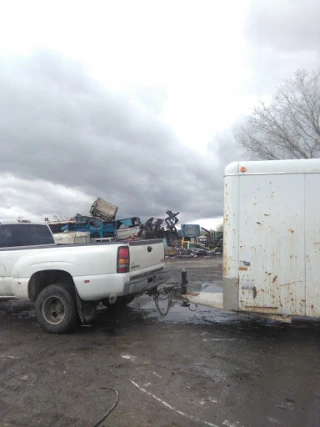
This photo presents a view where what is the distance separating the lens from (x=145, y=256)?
6422 mm

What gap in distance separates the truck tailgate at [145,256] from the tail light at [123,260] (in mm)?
148

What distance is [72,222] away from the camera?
23594 millimetres

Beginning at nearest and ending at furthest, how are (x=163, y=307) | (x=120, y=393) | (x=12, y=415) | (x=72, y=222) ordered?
(x=12, y=415) → (x=120, y=393) → (x=163, y=307) → (x=72, y=222)

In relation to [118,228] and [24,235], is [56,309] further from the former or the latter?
[118,228]

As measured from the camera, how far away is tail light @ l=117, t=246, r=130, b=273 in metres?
5.61

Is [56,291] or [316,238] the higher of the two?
[316,238]

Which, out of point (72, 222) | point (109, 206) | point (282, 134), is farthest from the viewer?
point (282, 134)

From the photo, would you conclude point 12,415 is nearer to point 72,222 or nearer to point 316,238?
point 316,238

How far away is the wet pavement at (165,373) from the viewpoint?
341 centimetres

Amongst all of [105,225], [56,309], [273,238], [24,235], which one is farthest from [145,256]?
[105,225]

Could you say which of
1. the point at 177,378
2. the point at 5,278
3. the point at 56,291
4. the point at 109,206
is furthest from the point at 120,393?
the point at 109,206

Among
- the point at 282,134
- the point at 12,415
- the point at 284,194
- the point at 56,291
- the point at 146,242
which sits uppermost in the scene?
the point at 282,134

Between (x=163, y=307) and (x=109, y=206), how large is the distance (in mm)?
18158

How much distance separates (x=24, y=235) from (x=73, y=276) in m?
2.35
